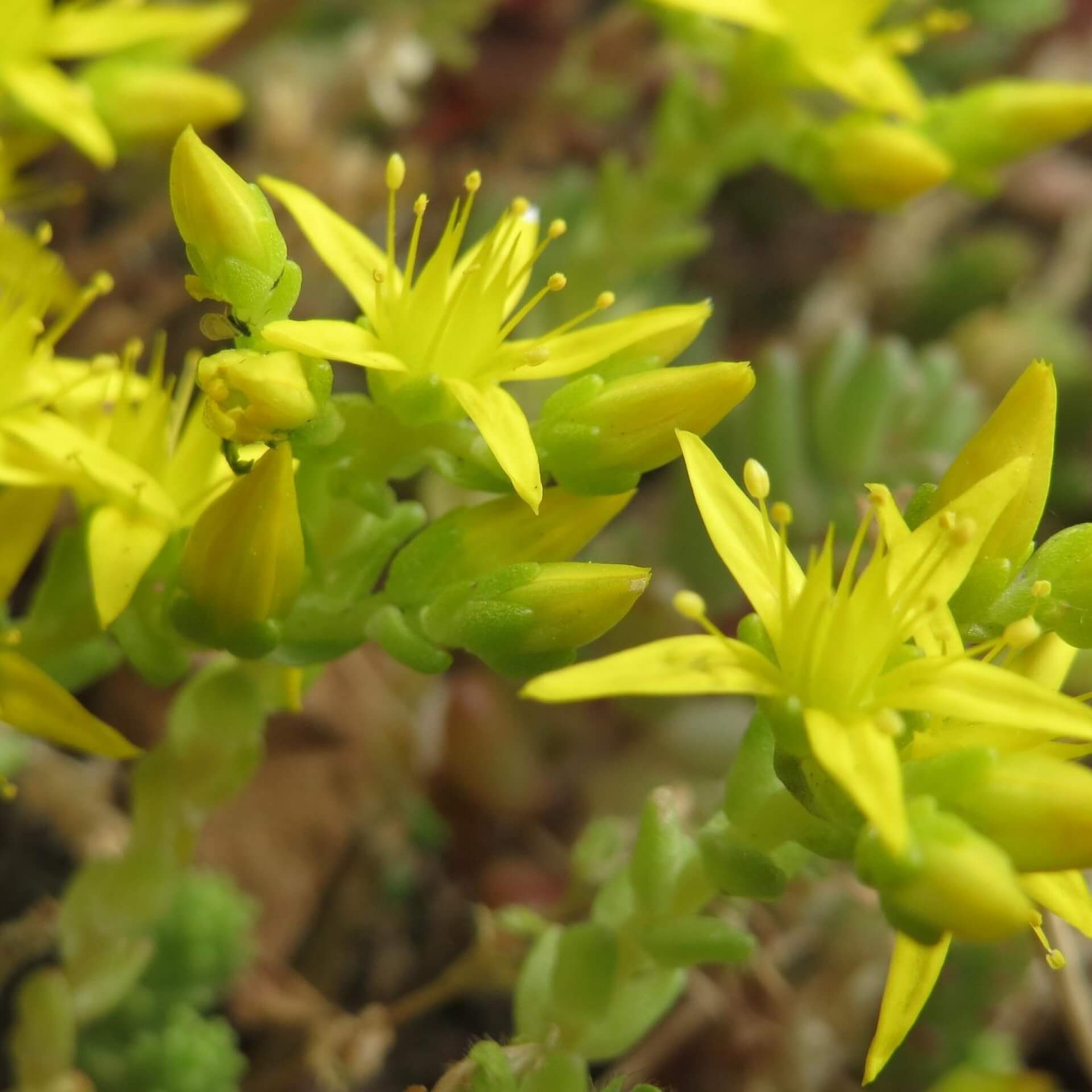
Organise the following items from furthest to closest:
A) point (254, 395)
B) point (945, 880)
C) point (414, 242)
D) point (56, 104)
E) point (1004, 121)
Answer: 1. point (1004, 121)
2. point (56, 104)
3. point (414, 242)
4. point (254, 395)
5. point (945, 880)

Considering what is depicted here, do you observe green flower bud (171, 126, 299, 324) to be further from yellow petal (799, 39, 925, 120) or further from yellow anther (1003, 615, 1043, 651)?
yellow petal (799, 39, 925, 120)

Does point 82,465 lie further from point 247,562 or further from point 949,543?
point 949,543

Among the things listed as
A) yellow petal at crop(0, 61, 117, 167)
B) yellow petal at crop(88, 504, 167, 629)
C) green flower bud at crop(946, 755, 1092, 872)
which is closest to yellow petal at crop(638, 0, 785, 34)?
yellow petal at crop(0, 61, 117, 167)

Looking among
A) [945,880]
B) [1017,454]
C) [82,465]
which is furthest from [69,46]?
[945,880]

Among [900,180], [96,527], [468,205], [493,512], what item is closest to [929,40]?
[900,180]

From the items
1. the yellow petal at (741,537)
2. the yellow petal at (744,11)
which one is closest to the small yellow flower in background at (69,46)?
the yellow petal at (744,11)

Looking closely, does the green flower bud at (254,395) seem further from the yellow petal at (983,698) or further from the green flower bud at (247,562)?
→ the yellow petal at (983,698)

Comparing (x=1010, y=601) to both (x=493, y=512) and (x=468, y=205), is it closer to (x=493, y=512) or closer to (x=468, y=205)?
(x=493, y=512)

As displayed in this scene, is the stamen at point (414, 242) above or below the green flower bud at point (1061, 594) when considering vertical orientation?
above
